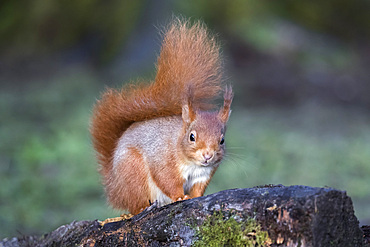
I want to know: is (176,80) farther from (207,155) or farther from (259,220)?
(259,220)

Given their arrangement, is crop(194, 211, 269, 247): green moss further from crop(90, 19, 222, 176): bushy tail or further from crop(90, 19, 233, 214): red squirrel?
crop(90, 19, 222, 176): bushy tail

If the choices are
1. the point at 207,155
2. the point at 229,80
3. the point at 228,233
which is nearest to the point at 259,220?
the point at 228,233

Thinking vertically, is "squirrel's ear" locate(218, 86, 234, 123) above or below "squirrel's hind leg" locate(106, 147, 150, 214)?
above

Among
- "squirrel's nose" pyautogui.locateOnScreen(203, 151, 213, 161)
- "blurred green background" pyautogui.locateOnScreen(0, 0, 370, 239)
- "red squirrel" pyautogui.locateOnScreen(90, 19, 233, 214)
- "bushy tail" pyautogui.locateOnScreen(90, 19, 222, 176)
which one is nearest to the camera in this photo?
"squirrel's nose" pyautogui.locateOnScreen(203, 151, 213, 161)

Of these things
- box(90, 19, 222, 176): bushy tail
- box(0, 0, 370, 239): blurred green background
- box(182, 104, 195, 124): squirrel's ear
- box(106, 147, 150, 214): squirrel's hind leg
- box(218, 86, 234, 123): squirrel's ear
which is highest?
box(0, 0, 370, 239): blurred green background

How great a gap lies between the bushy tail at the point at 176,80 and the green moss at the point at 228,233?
895mm

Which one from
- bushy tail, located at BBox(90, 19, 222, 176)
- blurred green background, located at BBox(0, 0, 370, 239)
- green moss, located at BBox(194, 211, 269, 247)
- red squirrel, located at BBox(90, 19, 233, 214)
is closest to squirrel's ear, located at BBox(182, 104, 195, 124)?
red squirrel, located at BBox(90, 19, 233, 214)

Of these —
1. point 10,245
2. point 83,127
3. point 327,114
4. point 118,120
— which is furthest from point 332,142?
point 10,245

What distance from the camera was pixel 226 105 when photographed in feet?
7.64

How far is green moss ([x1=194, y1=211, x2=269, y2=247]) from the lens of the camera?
1.58 meters

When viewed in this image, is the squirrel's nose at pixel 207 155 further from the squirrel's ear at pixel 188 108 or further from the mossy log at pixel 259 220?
the mossy log at pixel 259 220

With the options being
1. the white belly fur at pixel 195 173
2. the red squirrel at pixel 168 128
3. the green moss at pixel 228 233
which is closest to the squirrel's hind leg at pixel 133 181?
the red squirrel at pixel 168 128

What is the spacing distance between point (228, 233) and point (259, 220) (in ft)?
0.38

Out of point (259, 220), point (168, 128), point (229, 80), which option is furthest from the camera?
point (229, 80)
